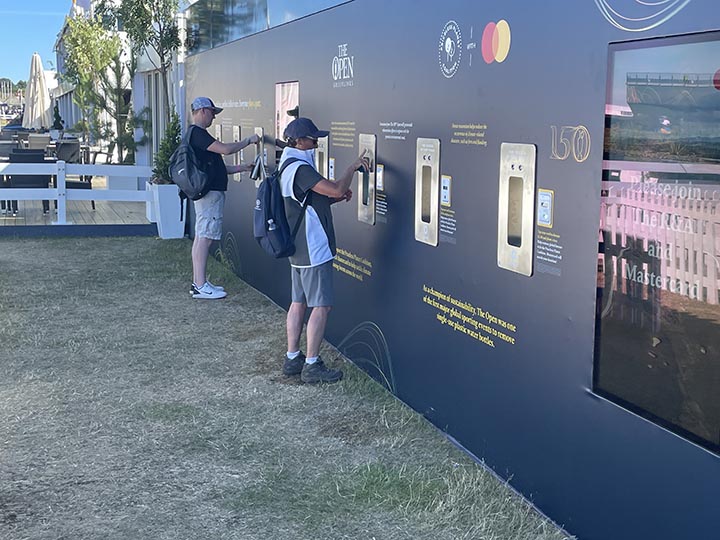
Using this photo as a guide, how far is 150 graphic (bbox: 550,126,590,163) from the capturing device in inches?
144

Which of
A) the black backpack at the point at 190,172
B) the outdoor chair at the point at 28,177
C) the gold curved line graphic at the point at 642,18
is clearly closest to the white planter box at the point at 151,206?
the outdoor chair at the point at 28,177

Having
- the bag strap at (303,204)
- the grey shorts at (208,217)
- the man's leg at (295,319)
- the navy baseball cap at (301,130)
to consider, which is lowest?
the man's leg at (295,319)

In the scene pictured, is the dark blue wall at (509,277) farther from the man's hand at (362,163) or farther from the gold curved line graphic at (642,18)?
the man's hand at (362,163)

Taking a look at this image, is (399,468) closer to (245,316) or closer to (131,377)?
(131,377)

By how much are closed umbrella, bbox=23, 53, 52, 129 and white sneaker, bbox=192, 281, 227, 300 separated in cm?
2178

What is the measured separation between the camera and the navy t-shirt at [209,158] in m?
8.48

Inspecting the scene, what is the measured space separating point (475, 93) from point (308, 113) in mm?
2968

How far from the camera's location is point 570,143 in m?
3.76

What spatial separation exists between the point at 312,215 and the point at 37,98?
84.6 ft

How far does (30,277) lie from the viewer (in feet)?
32.0

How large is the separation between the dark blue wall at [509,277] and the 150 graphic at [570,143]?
0.03 meters

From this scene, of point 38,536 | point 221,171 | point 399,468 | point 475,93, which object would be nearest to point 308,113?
point 221,171

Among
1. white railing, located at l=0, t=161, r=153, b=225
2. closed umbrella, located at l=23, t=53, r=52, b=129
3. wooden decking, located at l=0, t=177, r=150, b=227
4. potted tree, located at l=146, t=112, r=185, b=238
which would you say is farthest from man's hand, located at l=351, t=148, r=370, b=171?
closed umbrella, located at l=23, t=53, r=52, b=129

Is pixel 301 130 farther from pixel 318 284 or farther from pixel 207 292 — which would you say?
pixel 207 292
